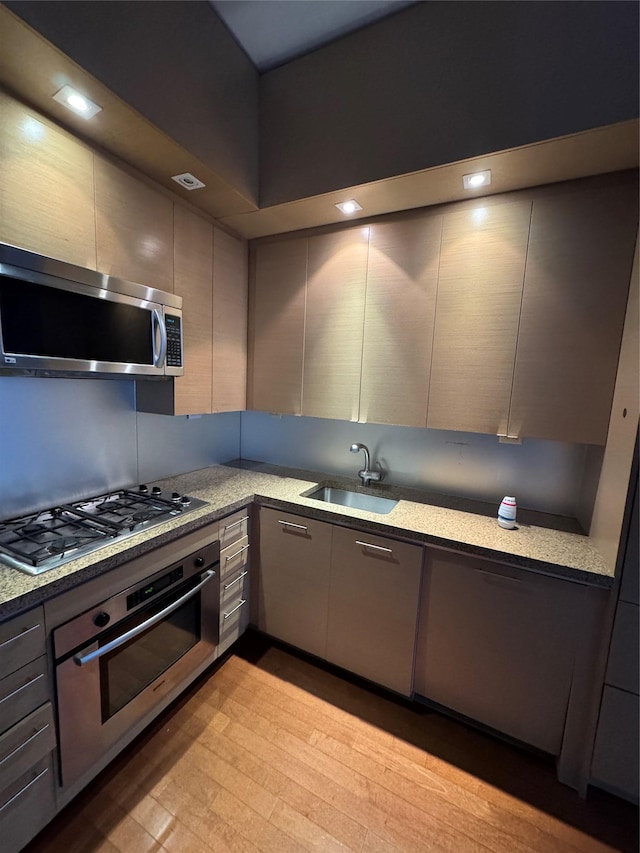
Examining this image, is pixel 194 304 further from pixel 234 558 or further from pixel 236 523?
pixel 234 558

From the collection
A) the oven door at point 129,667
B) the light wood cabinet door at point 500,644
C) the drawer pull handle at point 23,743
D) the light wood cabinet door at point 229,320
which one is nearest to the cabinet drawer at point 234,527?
the oven door at point 129,667

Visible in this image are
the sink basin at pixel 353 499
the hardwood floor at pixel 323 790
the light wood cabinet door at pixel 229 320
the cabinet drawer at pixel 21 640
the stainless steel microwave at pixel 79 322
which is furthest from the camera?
the sink basin at pixel 353 499

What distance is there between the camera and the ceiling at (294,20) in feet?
4.44

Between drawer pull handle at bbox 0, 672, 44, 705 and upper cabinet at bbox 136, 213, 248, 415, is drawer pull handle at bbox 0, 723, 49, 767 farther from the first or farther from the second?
upper cabinet at bbox 136, 213, 248, 415

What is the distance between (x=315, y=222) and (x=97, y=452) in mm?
1684

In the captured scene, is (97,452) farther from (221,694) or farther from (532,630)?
(532,630)

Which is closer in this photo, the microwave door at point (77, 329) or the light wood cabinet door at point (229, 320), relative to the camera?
the microwave door at point (77, 329)

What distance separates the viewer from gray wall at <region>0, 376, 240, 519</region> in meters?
1.48

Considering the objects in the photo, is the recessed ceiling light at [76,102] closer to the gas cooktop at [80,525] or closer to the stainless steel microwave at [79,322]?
the stainless steel microwave at [79,322]

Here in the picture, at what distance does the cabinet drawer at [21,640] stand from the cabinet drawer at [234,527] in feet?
2.60

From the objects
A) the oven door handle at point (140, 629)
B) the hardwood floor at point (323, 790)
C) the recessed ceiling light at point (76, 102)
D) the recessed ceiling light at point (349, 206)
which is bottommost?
the hardwood floor at point (323, 790)

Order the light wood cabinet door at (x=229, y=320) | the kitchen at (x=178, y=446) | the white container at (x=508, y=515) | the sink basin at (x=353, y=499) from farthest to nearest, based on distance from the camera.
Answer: the sink basin at (x=353, y=499) < the light wood cabinet door at (x=229, y=320) < the white container at (x=508, y=515) < the kitchen at (x=178, y=446)

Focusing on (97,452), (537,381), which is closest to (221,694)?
(97,452)

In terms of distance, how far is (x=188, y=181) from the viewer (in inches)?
62.4
